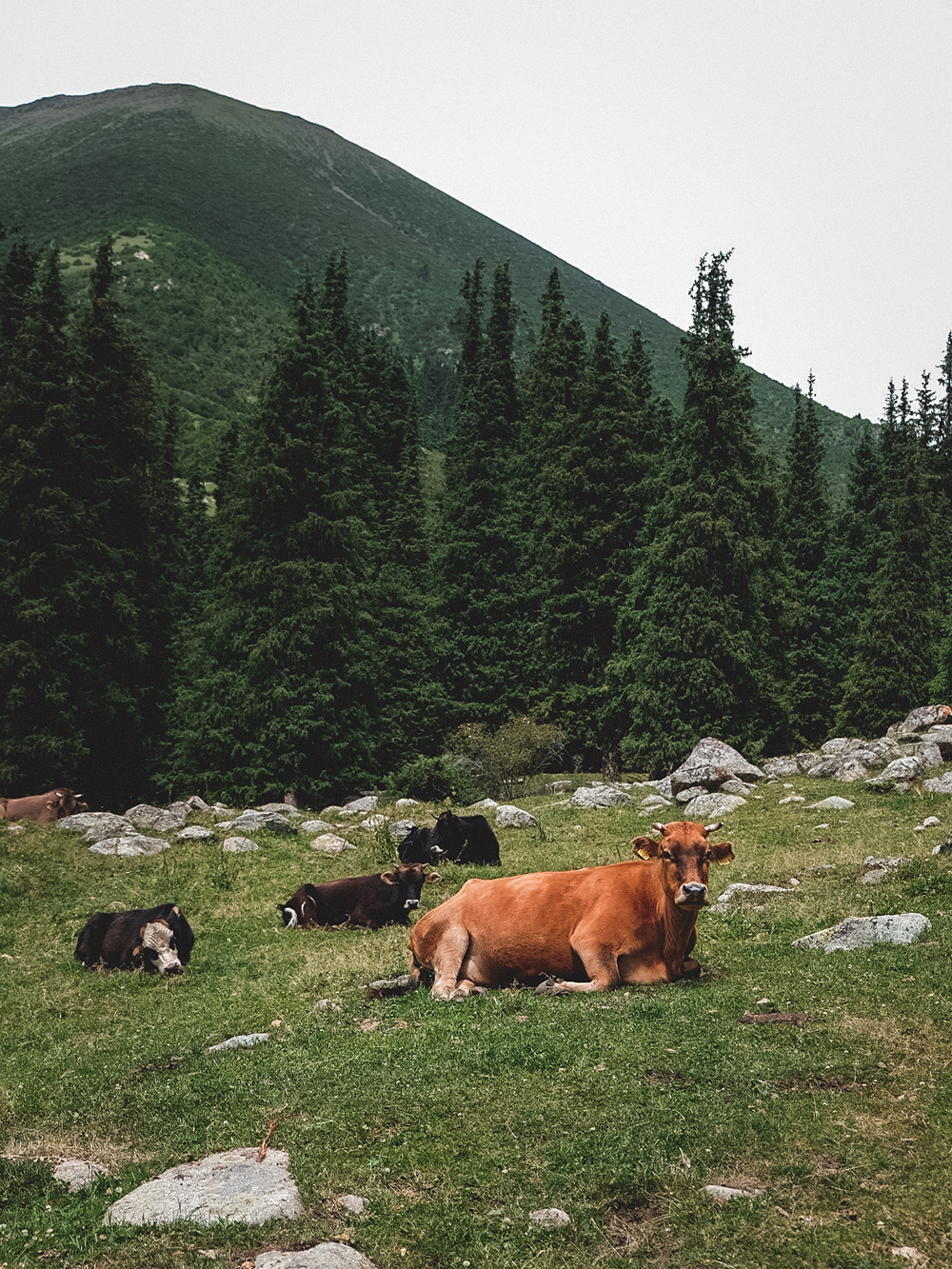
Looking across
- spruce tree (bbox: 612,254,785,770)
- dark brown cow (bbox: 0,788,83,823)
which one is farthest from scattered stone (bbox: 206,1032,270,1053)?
spruce tree (bbox: 612,254,785,770)

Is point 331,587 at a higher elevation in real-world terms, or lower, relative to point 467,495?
lower

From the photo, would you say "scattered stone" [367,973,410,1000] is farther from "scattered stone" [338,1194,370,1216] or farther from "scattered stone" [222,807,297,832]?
"scattered stone" [222,807,297,832]

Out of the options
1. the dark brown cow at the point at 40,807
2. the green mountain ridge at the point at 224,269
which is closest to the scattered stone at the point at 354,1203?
the dark brown cow at the point at 40,807

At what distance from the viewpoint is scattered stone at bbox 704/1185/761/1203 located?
506 cm

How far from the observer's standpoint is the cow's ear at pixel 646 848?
372 inches

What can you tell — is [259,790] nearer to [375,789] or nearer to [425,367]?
[375,789]

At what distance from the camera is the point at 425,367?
145 m

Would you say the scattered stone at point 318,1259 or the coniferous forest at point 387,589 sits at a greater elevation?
the coniferous forest at point 387,589

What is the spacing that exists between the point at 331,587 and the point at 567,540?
13451mm

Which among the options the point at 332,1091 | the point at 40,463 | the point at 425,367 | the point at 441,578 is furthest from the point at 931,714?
the point at 425,367

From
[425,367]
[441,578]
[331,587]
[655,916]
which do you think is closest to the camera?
[655,916]

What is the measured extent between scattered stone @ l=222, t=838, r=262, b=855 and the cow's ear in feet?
46.5

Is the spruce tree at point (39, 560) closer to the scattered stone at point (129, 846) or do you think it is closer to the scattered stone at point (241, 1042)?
the scattered stone at point (129, 846)

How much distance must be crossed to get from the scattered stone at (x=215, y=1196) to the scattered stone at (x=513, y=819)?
18.3m
